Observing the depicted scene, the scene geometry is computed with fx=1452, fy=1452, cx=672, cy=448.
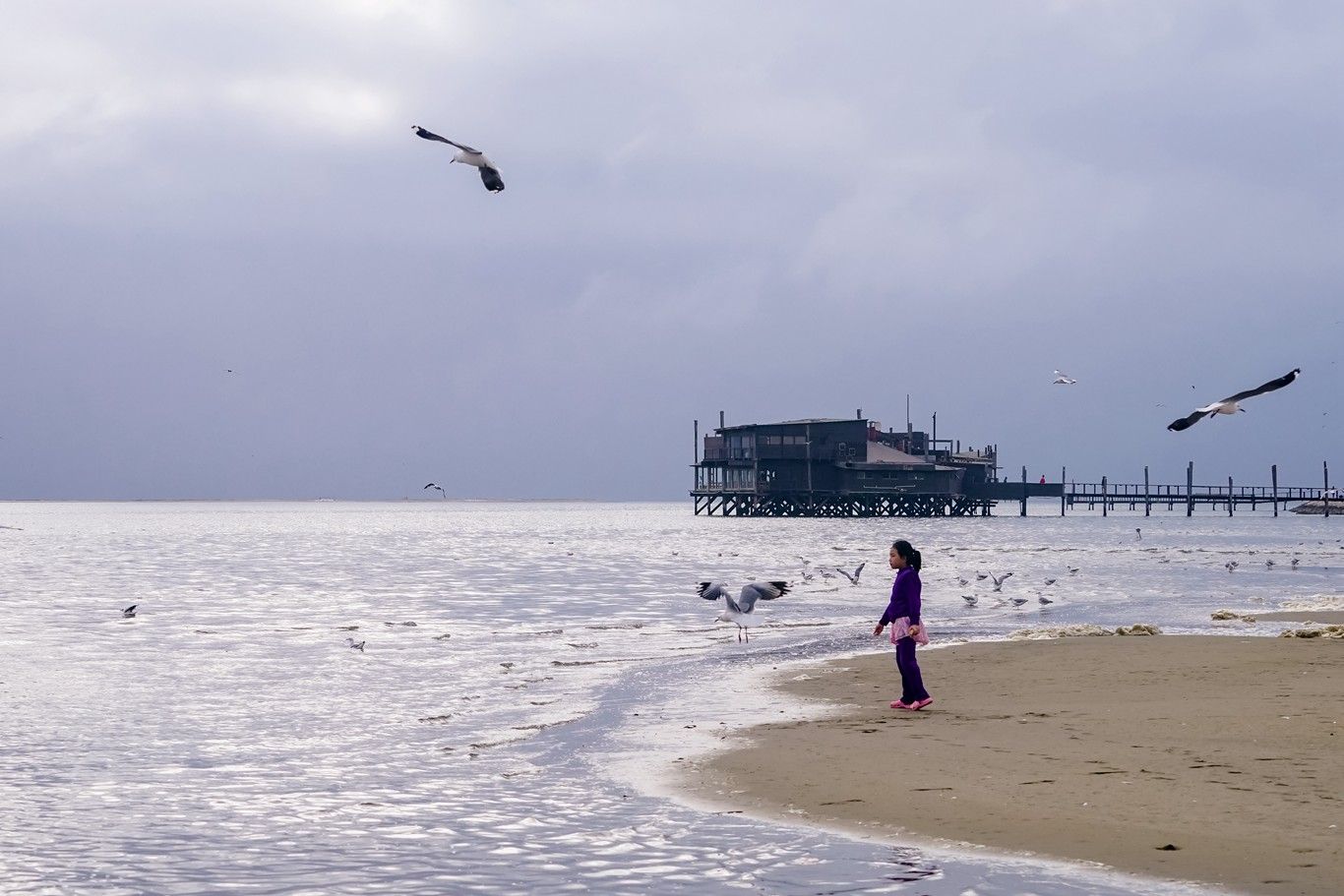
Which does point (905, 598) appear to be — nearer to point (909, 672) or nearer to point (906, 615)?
point (906, 615)

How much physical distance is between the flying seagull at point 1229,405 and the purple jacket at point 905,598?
3.29 meters

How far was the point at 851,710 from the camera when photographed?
13742mm

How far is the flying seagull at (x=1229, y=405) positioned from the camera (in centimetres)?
1448

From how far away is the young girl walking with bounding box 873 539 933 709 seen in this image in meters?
12.9

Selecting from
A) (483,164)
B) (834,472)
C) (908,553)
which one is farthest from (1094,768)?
(834,472)

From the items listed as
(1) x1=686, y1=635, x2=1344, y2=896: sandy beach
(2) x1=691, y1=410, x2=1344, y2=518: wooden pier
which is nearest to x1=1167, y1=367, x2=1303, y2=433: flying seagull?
(1) x1=686, y1=635, x2=1344, y2=896: sandy beach

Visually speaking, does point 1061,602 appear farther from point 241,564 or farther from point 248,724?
point 241,564

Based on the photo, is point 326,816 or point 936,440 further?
point 936,440

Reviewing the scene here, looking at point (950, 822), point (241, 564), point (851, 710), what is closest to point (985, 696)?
point (851, 710)

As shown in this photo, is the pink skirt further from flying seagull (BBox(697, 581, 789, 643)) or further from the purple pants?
flying seagull (BBox(697, 581, 789, 643))

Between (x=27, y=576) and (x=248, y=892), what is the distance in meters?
40.0

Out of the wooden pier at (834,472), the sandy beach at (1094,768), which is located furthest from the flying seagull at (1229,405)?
the wooden pier at (834,472)

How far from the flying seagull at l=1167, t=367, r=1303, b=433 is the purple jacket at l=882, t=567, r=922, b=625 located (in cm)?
329

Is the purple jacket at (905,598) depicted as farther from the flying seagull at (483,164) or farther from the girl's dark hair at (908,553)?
the flying seagull at (483,164)
